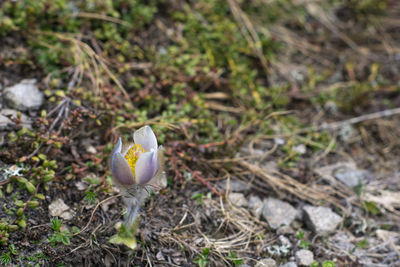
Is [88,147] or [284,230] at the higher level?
[88,147]

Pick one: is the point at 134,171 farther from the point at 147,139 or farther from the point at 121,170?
the point at 147,139

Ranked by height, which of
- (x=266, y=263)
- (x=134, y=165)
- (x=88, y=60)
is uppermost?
(x=134, y=165)

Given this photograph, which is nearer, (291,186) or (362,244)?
(362,244)

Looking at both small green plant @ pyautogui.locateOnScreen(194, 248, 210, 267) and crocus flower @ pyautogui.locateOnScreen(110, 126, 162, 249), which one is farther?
small green plant @ pyautogui.locateOnScreen(194, 248, 210, 267)

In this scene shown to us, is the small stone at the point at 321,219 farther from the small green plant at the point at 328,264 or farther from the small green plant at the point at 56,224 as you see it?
the small green plant at the point at 56,224

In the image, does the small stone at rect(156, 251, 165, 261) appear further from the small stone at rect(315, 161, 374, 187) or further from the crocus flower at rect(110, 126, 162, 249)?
the small stone at rect(315, 161, 374, 187)

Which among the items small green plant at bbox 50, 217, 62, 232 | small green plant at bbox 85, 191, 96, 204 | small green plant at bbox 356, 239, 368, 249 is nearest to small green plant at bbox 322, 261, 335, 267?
small green plant at bbox 356, 239, 368, 249

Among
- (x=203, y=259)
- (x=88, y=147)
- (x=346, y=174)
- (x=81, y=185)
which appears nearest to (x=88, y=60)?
(x=88, y=147)

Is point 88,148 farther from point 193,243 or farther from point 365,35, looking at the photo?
point 365,35
